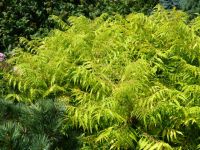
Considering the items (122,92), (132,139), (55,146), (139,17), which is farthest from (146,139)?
(139,17)

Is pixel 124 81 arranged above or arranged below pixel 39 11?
above

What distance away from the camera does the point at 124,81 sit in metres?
4.96

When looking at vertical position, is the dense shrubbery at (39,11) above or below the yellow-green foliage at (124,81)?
below

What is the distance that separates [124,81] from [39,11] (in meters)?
5.28

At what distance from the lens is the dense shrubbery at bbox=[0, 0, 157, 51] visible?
31.8ft

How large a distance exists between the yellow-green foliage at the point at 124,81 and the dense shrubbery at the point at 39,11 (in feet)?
11.2

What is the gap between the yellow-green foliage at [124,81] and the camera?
483 cm

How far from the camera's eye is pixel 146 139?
191 inches

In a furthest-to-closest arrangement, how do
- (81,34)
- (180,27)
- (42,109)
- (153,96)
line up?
(81,34) → (180,27) → (153,96) → (42,109)

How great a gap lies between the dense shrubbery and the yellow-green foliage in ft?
11.2

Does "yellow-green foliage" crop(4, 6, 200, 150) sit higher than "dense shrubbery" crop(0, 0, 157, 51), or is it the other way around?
"yellow-green foliage" crop(4, 6, 200, 150)

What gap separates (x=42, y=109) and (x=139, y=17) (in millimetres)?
2743

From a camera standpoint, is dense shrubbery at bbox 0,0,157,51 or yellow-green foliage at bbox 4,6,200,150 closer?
yellow-green foliage at bbox 4,6,200,150

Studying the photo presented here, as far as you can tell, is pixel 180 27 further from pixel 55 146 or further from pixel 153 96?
pixel 55 146
